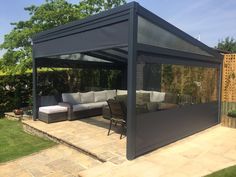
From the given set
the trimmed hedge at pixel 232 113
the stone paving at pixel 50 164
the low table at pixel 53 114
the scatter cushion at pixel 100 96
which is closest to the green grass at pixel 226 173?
the stone paving at pixel 50 164

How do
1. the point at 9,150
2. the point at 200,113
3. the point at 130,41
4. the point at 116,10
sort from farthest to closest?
the point at 200,113 < the point at 9,150 < the point at 116,10 < the point at 130,41

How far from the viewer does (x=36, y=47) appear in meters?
8.14

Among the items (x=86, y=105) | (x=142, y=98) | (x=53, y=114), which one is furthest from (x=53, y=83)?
(x=142, y=98)

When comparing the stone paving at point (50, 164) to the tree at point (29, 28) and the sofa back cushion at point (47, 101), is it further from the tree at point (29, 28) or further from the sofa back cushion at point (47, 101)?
the tree at point (29, 28)

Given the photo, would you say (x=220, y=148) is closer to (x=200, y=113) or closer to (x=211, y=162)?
(x=211, y=162)

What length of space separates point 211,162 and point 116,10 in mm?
3678

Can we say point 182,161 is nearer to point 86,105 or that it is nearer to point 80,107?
point 80,107

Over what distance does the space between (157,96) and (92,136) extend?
212cm

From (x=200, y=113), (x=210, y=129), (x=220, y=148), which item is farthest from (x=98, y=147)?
(x=210, y=129)

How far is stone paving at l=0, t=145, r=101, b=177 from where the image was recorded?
4.47 meters

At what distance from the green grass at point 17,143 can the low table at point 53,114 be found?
810 millimetres

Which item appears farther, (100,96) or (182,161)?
(100,96)

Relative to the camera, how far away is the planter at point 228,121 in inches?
304

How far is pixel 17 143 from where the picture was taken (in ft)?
21.1
